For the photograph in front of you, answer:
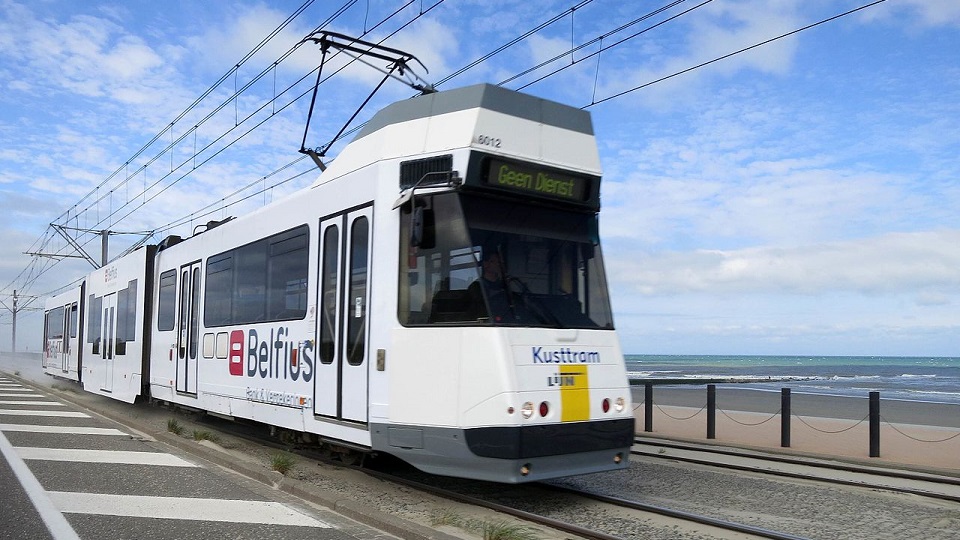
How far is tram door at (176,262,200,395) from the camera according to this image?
12.7 meters

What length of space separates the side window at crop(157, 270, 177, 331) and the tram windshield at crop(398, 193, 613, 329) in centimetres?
794

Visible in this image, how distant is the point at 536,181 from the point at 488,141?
63cm

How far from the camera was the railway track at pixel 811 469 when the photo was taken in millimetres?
9289

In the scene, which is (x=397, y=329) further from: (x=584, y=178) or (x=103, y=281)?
(x=103, y=281)

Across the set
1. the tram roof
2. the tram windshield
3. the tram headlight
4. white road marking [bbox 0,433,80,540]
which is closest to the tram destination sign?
the tram windshield

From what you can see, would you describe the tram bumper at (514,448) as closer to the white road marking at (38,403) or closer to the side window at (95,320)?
the white road marking at (38,403)

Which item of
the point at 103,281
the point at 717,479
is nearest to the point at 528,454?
the point at 717,479

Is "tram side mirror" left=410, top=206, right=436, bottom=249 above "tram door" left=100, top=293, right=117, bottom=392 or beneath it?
above

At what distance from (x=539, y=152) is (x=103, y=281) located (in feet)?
50.9

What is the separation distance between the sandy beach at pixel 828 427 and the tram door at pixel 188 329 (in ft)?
26.5

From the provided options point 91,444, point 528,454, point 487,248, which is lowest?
point 91,444

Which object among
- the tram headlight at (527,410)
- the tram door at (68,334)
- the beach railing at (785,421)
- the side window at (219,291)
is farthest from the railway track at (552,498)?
the tram door at (68,334)

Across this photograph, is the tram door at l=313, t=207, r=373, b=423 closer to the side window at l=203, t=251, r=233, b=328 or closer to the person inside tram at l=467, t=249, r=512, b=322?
the person inside tram at l=467, t=249, r=512, b=322

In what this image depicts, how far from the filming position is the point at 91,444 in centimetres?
1143
